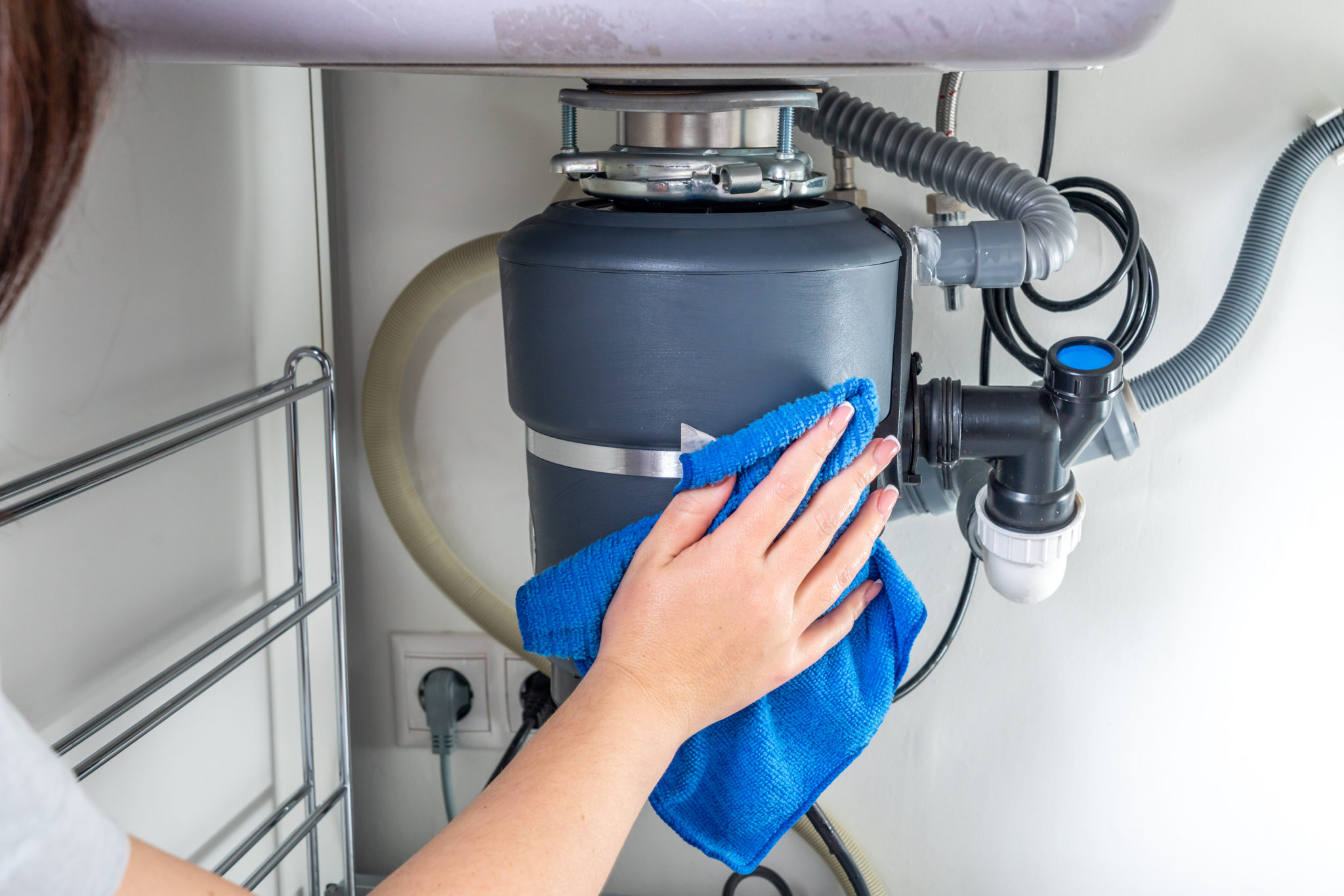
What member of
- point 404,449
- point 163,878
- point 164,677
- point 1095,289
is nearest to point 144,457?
point 164,677

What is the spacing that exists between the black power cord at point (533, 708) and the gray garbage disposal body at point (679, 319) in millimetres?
422

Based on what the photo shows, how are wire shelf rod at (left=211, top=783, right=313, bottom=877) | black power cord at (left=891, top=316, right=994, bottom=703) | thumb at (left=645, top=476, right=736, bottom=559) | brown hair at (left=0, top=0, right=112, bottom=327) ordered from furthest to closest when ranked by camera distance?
black power cord at (left=891, top=316, right=994, bottom=703), wire shelf rod at (left=211, top=783, right=313, bottom=877), thumb at (left=645, top=476, right=736, bottom=559), brown hair at (left=0, top=0, right=112, bottom=327)

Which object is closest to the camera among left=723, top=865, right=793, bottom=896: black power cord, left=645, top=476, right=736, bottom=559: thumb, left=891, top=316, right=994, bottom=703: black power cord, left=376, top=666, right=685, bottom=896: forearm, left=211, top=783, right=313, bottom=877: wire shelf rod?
left=376, top=666, right=685, bottom=896: forearm

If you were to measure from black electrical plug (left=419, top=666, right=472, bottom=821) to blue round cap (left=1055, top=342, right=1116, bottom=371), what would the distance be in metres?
0.67

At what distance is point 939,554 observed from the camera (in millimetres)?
903

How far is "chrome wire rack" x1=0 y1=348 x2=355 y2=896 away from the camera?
1.80 ft

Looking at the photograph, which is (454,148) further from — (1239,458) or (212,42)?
(1239,458)

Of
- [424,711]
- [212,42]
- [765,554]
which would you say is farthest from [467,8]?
[424,711]

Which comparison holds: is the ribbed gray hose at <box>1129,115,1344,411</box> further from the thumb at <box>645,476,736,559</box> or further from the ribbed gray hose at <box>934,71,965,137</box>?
the thumb at <box>645,476,736,559</box>

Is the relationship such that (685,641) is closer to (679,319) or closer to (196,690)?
(679,319)

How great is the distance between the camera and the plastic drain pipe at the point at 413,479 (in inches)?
34.6

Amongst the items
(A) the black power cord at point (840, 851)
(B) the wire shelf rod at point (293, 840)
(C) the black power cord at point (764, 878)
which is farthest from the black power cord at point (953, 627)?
(B) the wire shelf rod at point (293, 840)

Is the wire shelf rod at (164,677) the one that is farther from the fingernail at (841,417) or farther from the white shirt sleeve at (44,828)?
the fingernail at (841,417)

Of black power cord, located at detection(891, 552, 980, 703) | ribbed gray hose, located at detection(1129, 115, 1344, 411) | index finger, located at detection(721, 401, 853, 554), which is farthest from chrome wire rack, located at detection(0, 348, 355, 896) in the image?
ribbed gray hose, located at detection(1129, 115, 1344, 411)
